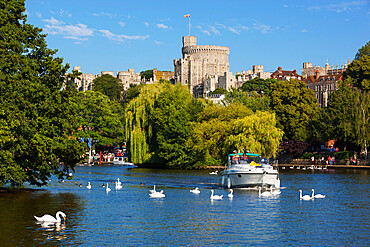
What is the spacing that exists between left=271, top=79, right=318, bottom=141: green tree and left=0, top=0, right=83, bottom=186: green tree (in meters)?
65.4

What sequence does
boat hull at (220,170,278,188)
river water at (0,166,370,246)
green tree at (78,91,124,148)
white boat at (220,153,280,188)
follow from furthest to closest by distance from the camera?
green tree at (78,91,124,148)
boat hull at (220,170,278,188)
white boat at (220,153,280,188)
river water at (0,166,370,246)

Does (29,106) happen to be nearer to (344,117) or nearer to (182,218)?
(182,218)

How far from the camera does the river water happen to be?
26578 millimetres

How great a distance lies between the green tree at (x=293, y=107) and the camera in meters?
102

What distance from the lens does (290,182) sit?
59.6 metres

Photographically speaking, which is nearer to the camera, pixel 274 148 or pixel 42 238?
pixel 42 238

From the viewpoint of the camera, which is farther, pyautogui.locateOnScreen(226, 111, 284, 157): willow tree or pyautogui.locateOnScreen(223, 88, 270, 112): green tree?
pyautogui.locateOnScreen(223, 88, 270, 112): green tree

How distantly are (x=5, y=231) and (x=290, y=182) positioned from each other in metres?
38.2

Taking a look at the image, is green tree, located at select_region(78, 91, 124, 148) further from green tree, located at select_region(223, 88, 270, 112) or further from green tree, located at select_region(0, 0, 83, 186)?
green tree, located at select_region(0, 0, 83, 186)

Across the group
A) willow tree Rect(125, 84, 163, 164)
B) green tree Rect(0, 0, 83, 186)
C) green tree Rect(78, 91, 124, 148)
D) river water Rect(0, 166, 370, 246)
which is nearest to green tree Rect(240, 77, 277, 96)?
green tree Rect(78, 91, 124, 148)

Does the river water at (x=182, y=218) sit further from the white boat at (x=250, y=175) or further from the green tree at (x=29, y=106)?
the green tree at (x=29, y=106)

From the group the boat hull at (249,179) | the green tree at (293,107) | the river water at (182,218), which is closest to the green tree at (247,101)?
the green tree at (293,107)

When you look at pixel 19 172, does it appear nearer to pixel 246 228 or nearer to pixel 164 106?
pixel 246 228

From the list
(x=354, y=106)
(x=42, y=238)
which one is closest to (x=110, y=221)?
(x=42, y=238)
